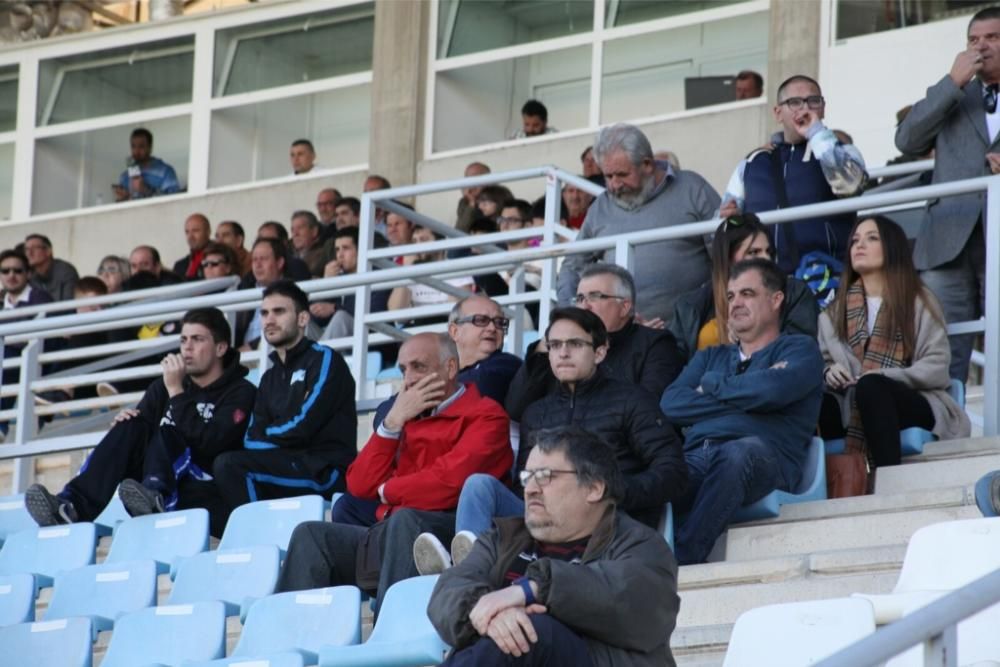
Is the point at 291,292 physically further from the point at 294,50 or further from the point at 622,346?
the point at 294,50

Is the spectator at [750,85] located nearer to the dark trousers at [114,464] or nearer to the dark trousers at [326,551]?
the dark trousers at [114,464]

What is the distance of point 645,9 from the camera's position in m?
14.3

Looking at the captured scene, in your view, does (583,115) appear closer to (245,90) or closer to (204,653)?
(245,90)

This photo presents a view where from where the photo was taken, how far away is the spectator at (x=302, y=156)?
14.8 metres

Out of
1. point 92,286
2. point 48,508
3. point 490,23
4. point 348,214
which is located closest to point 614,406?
point 48,508

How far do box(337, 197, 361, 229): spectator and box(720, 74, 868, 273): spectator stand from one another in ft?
14.0

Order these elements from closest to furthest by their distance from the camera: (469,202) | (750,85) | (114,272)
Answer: (469,202) → (750,85) → (114,272)

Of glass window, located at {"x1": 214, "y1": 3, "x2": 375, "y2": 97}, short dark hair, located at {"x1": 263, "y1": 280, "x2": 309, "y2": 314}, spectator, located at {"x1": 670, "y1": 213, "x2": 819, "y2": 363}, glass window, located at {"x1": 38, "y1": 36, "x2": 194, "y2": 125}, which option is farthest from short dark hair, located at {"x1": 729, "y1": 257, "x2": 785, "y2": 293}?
glass window, located at {"x1": 38, "y1": 36, "x2": 194, "y2": 125}

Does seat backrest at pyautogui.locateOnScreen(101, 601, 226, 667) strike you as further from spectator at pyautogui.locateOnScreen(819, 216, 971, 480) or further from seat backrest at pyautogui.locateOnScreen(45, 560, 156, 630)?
spectator at pyautogui.locateOnScreen(819, 216, 971, 480)

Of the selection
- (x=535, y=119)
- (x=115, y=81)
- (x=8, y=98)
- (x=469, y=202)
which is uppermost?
(x=115, y=81)

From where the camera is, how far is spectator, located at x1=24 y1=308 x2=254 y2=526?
321 inches

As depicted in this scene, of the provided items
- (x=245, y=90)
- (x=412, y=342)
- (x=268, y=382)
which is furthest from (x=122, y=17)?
(x=412, y=342)

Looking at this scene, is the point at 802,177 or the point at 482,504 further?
the point at 802,177

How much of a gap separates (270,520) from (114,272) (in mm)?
6208
